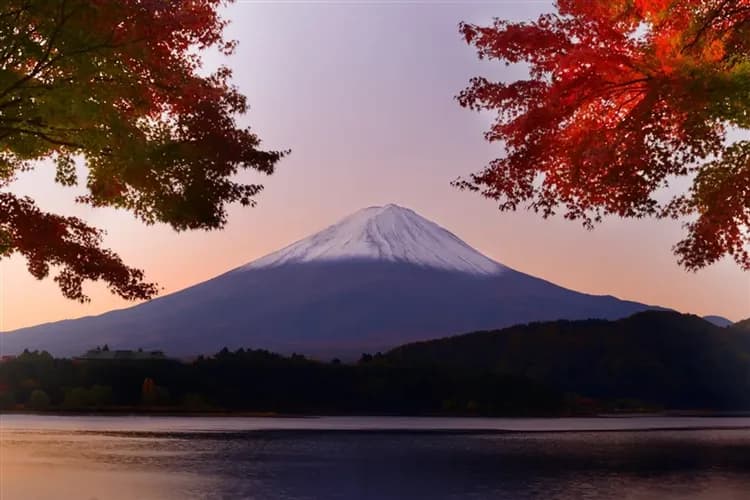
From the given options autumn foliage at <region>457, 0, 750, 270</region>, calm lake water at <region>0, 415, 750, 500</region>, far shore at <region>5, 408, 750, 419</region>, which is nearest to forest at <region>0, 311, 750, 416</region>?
far shore at <region>5, 408, 750, 419</region>

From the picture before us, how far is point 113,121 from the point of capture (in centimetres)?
1305

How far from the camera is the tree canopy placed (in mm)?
12250

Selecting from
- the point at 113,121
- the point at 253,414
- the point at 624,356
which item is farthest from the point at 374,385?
the point at 113,121

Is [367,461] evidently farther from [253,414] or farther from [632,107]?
[253,414]

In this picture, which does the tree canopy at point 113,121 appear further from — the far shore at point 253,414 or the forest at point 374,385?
the forest at point 374,385

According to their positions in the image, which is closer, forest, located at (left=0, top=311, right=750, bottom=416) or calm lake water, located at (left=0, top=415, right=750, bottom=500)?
calm lake water, located at (left=0, top=415, right=750, bottom=500)

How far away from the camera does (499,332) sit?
58.7 metres

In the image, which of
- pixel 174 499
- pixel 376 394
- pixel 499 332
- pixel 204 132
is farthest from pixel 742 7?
pixel 499 332

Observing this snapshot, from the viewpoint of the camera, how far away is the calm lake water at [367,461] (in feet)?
51.9

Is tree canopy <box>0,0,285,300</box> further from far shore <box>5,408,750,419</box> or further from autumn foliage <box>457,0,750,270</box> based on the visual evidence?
far shore <box>5,408,750,419</box>

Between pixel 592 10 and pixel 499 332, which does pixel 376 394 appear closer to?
pixel 499 332

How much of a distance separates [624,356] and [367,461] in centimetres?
3688

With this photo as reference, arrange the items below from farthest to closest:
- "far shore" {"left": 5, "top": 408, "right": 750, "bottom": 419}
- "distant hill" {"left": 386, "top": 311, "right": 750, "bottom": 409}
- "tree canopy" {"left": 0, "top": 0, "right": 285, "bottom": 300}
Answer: "distant hill" {"left": 386, "top": 311, "right": 750, "bottom": 409}, "far shore" {"left": 5, "top": 408, "right": 750, "bottom": 419}, "tree canopy" {"left": 0, "top": 0, "right": 285, "bottom": 300}

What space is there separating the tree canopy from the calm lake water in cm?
341
